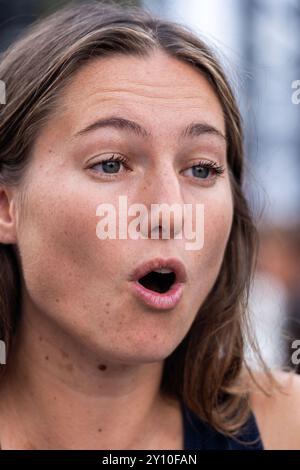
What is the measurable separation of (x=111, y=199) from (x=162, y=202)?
16 cm

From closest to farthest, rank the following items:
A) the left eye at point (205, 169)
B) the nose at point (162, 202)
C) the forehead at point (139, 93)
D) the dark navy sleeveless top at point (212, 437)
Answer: the nose at point (162, 202), the forehead at point (139, 93), the left eye at point (205, 169), the dark navy sleeveless top at point (212, 437)

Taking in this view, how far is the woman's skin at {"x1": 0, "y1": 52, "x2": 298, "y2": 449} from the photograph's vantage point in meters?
2.08

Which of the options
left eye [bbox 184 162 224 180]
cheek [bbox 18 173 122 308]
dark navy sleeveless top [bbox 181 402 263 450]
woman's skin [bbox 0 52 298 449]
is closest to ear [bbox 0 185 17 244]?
woman's skin [bbox 0 52 298 449]

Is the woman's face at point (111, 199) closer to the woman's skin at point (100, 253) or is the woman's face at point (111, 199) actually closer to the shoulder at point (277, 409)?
the woman's skin at point (100, 253)

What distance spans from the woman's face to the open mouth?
68mm

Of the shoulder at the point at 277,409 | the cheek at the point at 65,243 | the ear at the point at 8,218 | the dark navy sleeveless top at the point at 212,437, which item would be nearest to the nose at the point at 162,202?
the cheek at the point at 65,243

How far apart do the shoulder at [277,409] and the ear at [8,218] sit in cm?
112

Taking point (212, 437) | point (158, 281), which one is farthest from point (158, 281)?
point (212, 437)

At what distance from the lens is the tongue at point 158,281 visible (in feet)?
7.22

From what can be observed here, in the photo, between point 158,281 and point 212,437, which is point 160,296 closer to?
point 158,281

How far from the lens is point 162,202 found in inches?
80.6

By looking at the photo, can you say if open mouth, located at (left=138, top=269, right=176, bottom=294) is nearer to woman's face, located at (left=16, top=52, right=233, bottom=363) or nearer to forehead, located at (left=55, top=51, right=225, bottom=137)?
woman's face, located at (left=16, top=52, right=233, bottom=363)

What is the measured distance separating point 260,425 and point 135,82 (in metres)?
1.35
